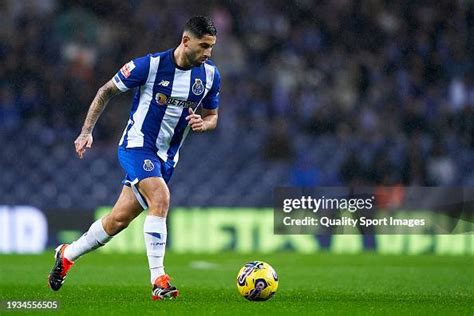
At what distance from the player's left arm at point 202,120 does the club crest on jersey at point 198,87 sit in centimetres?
22

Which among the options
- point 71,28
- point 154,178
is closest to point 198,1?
point 71,28

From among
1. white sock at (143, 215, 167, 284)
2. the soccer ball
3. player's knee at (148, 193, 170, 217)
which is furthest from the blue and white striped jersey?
the soccer ball

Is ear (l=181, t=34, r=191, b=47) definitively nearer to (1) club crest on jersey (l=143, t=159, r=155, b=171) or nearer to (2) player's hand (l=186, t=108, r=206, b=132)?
(2) player's hand (l=186, t=108, r=206, b=132)

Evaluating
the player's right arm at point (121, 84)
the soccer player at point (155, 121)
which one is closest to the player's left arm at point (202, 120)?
the soccer player at point (155, 121)

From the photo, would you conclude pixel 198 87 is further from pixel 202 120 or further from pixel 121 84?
pixel 121 84

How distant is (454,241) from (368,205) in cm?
150

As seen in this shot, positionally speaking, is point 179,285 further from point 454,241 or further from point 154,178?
point 454,241

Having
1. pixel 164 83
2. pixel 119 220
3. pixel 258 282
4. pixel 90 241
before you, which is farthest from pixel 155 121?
pixel 258 282

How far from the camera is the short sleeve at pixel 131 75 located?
8.05m

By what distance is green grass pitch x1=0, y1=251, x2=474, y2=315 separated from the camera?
728 centimetres

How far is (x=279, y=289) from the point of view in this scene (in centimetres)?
927

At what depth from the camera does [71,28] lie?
18484 millimetres

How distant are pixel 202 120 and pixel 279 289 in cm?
199

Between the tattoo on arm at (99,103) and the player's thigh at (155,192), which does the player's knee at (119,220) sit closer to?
the player's thigh at (155,192)
